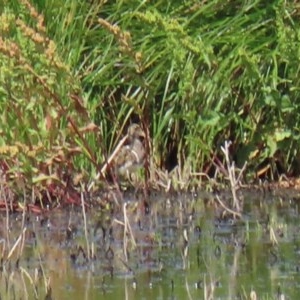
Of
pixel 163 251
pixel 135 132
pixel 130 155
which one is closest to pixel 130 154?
pixel 130 155

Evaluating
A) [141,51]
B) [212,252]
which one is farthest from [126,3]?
[212,252]

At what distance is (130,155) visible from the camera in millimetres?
7277

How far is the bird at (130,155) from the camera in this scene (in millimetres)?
7273

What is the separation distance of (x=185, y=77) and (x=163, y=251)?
1640 millimetres

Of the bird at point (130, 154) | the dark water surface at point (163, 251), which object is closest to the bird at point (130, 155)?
the bird at point (130, 154)

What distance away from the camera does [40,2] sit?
744 cm

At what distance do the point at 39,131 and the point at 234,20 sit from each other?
1.52m

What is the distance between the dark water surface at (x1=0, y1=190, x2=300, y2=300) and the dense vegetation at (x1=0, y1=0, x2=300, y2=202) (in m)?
0.38

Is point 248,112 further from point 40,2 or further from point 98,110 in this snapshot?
point 40,2

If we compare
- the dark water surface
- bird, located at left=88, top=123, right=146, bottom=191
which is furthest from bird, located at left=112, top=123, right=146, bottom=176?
the dark water surface

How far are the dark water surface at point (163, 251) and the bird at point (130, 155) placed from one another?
0.91ft

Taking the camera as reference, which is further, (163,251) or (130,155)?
(130,155)

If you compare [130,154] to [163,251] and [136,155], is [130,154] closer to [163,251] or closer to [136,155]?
[136,155]

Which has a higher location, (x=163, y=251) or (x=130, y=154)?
(x=130, y=154)
